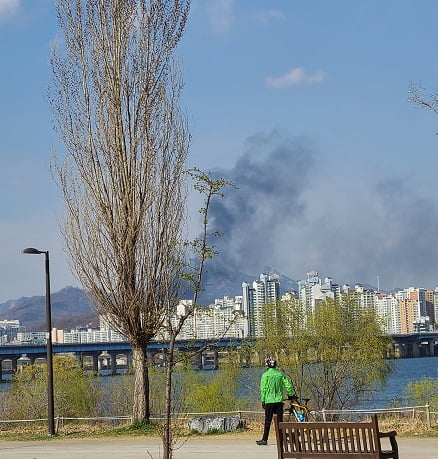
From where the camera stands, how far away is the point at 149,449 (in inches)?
746

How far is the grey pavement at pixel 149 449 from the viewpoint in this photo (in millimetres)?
16734

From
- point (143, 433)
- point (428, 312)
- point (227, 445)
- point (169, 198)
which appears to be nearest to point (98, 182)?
point (169, 198)

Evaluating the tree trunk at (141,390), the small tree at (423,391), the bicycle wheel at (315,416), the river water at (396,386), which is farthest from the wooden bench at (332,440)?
the river water at (396,386)

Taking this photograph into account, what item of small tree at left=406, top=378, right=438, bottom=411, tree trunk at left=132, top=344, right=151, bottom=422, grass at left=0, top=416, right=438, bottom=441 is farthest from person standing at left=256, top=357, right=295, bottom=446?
small tree at left=406, top=378, right=438, bottom=411

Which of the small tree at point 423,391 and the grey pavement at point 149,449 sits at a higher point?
the small tree at point 423,391

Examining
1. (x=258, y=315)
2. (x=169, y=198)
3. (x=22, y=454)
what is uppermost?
(x=169, y=198)

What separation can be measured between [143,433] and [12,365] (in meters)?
72.2

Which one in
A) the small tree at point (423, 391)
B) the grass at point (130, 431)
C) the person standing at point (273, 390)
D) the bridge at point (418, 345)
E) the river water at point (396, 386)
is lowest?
the river water at point (396, 386)

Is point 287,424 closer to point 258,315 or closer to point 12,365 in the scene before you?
point 258,315

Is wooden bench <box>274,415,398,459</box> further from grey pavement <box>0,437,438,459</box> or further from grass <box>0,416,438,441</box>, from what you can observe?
grass <box>0,416,438,441</box>

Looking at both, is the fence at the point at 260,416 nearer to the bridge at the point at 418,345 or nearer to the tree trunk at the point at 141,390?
the tree trunk at the point at 141,390

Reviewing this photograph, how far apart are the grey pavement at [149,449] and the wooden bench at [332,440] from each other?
300 centimetres

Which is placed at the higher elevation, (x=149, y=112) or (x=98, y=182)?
(x=149, y=112)

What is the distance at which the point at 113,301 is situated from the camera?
23984 mm
